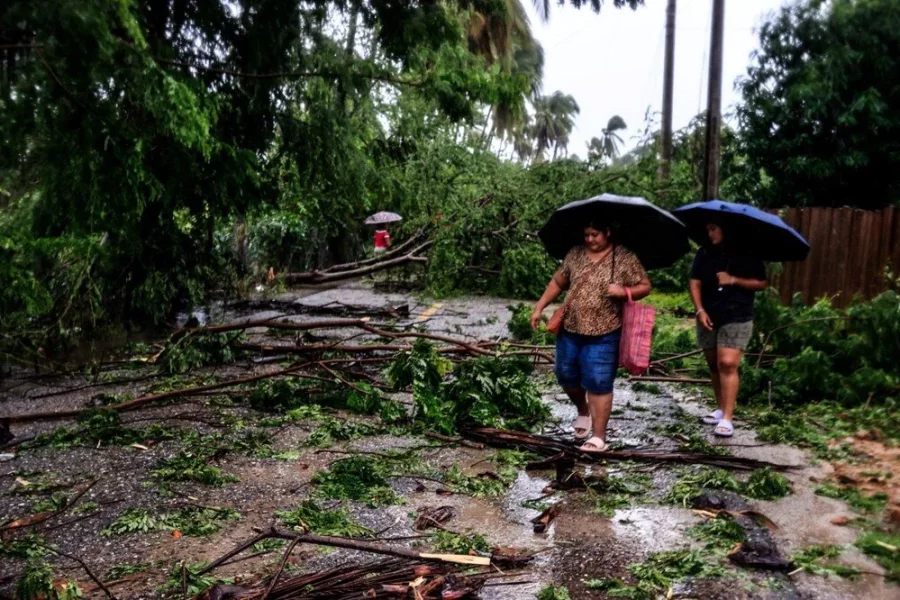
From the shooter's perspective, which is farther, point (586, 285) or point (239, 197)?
point (239, 197)

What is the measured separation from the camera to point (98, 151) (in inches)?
210

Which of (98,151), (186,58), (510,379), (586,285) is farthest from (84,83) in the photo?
(510,379)

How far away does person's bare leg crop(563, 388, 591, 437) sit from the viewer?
599cm

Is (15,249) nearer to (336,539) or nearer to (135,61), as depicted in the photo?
(135,61)

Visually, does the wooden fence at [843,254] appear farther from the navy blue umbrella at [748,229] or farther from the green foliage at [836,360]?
the navy blue umbrella at [748,229]

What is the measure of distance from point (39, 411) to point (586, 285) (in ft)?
16.1

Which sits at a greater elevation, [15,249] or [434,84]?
[434,84]

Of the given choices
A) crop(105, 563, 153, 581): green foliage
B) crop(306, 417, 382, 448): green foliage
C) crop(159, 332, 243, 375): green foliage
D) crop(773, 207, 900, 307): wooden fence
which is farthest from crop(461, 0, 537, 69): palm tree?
crop(105, 563, 153, 581): green foliage

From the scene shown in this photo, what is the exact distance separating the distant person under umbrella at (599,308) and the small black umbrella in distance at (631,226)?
0.10 m

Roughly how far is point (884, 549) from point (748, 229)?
2.84 m

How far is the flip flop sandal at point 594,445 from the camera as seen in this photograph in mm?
Answer: 5629

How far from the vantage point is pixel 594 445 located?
5664mm

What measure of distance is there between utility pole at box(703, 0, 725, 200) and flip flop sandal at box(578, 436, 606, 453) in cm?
712

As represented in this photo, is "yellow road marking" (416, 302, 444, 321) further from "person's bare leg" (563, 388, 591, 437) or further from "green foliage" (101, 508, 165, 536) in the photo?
"green foliage" (101, 508, 165, 536)
